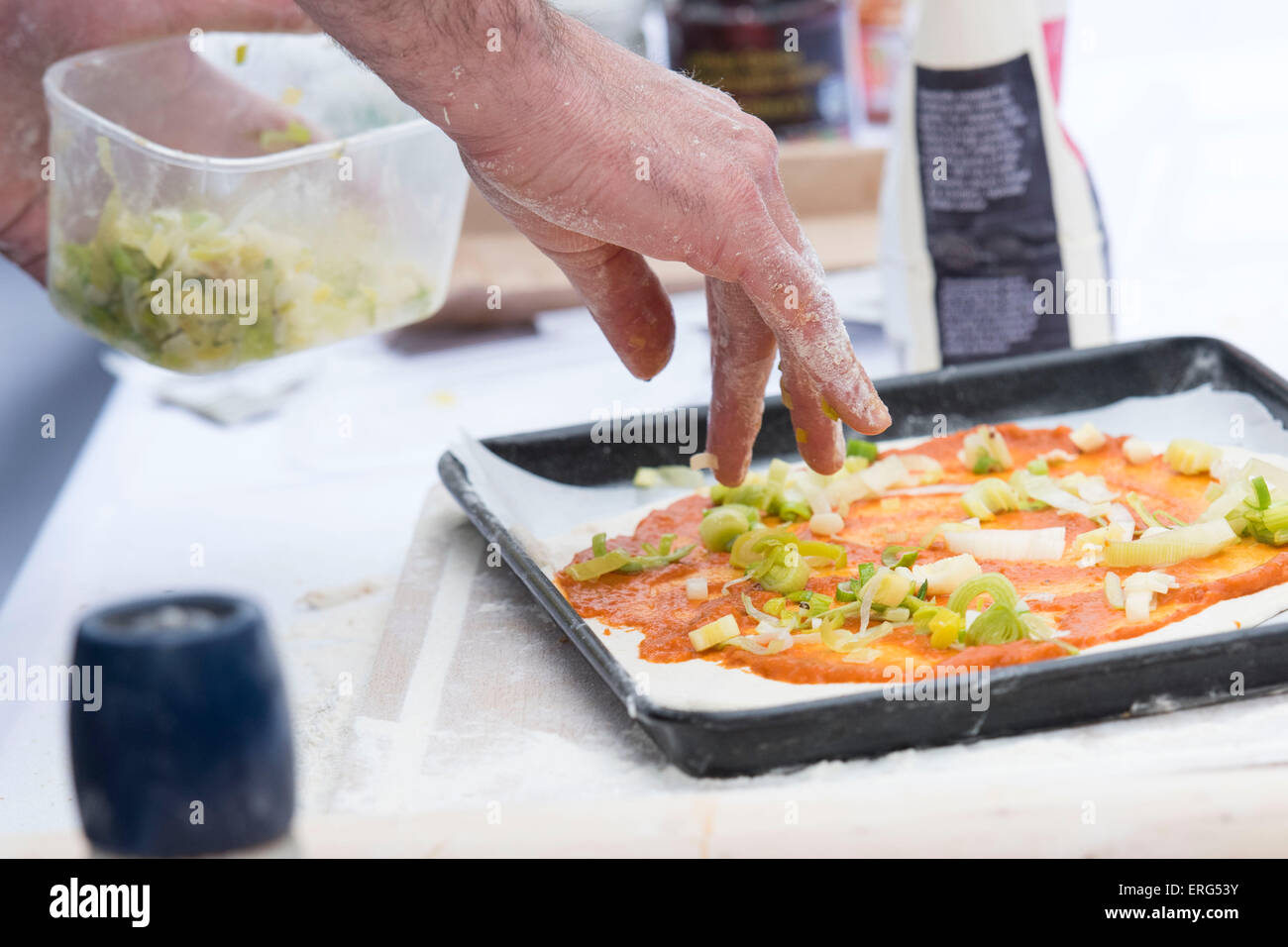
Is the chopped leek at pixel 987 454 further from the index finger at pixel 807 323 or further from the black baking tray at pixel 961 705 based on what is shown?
the black baking tray at pixel 961 705

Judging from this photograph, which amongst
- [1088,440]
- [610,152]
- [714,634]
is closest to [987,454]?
[1088,440]

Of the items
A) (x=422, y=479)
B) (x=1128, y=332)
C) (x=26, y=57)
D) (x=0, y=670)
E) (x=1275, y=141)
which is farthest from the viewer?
(x=1275, y=141)

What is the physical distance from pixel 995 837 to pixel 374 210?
2.98 feet

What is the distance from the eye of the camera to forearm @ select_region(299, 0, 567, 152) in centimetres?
94

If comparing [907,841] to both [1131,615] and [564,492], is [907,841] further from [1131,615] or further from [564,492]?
[564,492]

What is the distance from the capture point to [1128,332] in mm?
1939

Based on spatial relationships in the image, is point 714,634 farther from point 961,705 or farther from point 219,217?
point 219,217

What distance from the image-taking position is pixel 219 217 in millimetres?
1319

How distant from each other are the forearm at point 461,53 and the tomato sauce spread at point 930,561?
0.40m

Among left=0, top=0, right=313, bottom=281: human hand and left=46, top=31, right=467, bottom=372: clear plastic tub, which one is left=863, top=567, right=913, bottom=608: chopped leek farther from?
left=0, top=0, right=313, bottom=281: human hand

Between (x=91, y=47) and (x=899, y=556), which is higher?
(x=91, y=47)

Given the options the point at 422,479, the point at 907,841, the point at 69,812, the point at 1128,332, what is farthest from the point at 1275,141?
the point at 69,812

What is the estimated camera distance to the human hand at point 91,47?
1.51 meters

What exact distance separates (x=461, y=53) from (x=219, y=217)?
0.46 meters
